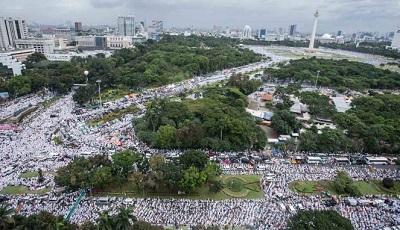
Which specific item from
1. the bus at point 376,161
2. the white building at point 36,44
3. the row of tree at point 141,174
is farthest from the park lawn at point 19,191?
the white building at point 36,44

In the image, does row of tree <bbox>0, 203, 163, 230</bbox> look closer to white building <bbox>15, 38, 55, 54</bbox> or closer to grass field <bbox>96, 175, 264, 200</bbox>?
grass field <bbox>96, 175, 264, 200</bbox>

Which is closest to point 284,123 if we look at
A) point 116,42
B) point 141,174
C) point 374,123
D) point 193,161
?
point 374,123

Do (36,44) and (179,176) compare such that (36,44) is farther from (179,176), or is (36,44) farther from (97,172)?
(179,176)

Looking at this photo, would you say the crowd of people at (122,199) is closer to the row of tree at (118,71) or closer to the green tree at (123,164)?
the green tree at (123,164)

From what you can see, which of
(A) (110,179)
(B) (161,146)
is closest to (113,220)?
(A) (110,179)

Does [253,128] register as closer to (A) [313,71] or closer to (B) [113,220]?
(B) [113,220]
